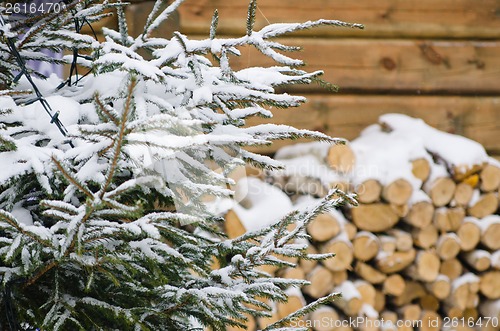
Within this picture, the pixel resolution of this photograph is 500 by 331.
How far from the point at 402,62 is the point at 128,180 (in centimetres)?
288

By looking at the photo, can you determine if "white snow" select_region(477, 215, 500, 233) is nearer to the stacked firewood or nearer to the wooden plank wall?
the stacked firewood

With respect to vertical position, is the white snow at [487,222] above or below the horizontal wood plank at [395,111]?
below

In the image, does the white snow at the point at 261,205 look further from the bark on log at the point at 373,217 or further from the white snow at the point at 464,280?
the white snow at the point at 464,280

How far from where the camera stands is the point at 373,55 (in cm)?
355

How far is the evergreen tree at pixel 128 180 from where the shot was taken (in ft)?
3.10

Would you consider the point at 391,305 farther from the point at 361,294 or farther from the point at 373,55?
the point at 373,55

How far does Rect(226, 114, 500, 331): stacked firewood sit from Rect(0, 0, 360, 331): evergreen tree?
1816mm

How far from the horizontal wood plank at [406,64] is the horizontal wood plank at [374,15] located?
0.06 meters

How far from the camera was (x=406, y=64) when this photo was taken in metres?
3.59

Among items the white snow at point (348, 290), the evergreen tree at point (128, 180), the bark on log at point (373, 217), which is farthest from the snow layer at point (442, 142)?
the evergreen tree at point (128, 180)

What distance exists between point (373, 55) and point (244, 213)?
50.0 inches

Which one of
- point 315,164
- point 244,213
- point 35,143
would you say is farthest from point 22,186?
point 315,164

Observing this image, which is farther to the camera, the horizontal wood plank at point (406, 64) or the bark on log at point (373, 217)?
the horizontal wood plank at point (406, 64)

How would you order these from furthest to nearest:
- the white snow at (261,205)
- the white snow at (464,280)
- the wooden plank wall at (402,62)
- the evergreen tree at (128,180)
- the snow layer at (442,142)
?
the wooden plank wall at (402,62)
the white snow at (464,280)
the snow layer at (442,142)
the white snow at (261,205)
the evergreen tree at (128,180)
